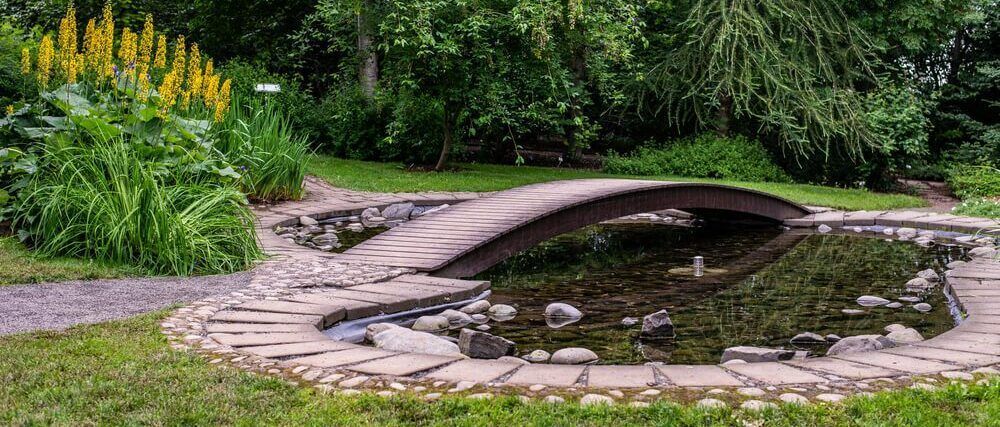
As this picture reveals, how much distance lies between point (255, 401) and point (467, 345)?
1.66 metres

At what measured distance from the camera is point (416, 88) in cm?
1456

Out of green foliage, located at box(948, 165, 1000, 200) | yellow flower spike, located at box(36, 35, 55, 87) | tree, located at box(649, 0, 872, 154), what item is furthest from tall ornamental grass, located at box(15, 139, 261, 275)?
green foliage, located at box(948, 165, 1000, 200)

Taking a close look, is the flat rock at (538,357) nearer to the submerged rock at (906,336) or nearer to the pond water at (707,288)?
the pond water at (707,288)

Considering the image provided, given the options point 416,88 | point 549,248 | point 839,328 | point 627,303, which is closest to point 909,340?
point 839,328

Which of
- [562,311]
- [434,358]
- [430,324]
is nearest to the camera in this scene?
[434,358]

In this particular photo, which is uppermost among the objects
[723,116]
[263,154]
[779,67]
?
[779,67]

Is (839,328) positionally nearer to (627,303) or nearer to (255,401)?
(627,303)

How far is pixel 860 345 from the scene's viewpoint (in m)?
5.17

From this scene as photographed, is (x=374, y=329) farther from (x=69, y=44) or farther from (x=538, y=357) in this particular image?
(x=69, y=44)

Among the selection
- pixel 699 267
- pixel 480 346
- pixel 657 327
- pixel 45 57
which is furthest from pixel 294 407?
pixel 699 267

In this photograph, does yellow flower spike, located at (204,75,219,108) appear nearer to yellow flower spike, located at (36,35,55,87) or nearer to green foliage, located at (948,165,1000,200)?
yellow flower spike, located at (36,35,55,87)

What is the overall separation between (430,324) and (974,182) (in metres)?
13.6

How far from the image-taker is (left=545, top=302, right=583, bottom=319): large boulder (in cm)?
655

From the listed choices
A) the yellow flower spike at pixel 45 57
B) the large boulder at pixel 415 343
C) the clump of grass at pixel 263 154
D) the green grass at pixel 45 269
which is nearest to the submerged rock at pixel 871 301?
the large boulder at pixel 415 343
